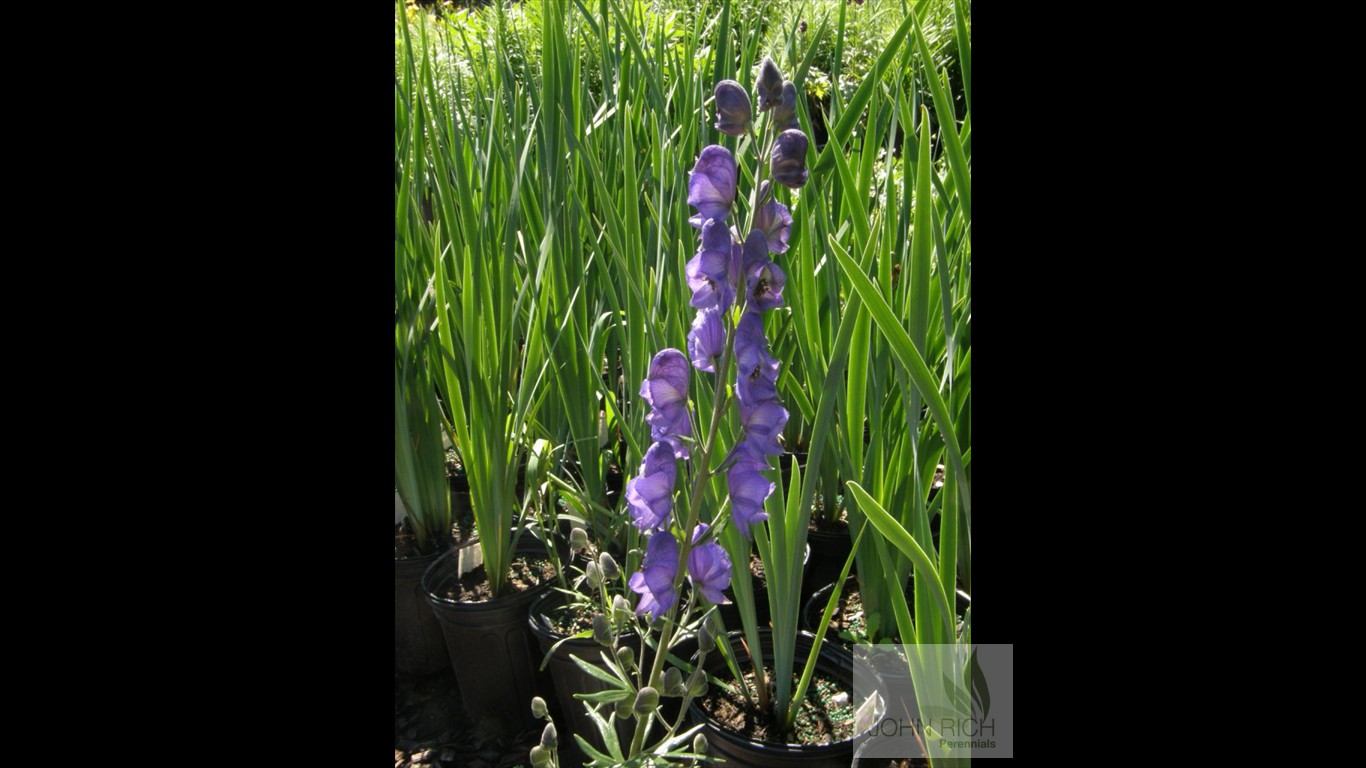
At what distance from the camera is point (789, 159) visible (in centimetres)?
73

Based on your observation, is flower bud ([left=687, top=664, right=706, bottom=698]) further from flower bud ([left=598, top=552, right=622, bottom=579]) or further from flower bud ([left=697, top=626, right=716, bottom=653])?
flower bud ([left=598, top=552, right=622, bottom=579])

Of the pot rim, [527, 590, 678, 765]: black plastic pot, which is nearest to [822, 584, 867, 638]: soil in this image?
[527, 590, 678, 765]: black plastic pot

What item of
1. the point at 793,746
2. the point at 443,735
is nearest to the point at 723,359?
the point at 793,746

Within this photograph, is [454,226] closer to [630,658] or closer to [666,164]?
[666,164]

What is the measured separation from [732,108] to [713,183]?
0.22 feet

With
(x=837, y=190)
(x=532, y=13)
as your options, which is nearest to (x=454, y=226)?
(x=837, y=190)

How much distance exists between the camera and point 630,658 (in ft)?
2.88

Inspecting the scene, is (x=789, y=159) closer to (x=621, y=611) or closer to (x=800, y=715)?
(x=621, y=611)

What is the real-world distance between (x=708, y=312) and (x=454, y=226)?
90 centimetres

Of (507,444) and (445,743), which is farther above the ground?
(507,444)

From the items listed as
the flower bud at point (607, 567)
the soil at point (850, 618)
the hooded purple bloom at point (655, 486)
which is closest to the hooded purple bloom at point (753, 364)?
the hooded purple bloom at point (655, 486)

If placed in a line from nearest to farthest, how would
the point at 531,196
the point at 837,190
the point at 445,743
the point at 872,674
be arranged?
the point at 872,674, the point at 837,190, the point at 445,743, the point at 531,196

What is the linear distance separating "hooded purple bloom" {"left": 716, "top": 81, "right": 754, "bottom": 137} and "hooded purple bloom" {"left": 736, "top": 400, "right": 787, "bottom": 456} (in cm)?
24

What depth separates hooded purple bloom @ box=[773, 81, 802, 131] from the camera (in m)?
0.73
